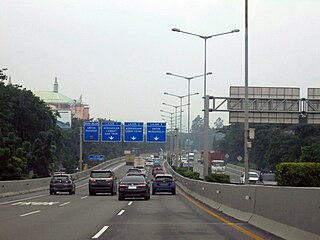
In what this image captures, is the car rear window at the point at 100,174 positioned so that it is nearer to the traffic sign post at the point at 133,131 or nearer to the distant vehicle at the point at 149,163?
the traffic sign post at the point at 133,131

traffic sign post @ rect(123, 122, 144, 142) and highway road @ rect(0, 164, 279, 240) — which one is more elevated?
traffic sign post @ rect(123, 122, 144, 142)

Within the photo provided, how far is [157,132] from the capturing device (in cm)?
7238

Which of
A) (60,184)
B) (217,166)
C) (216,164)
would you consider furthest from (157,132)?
(60,184)

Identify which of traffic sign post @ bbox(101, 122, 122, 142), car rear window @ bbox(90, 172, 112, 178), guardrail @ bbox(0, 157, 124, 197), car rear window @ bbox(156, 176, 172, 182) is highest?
traffic sign post @ bbox(101, 122, 122, 142)

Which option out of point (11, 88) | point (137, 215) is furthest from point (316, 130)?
point (137, 215)

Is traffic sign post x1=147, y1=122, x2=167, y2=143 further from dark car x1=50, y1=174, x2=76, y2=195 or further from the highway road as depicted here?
the highway road

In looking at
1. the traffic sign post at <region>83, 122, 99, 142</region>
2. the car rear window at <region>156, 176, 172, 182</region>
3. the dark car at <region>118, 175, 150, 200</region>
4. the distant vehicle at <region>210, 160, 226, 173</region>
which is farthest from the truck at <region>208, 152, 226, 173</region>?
the dark car at <region>118, 175, 150, 200</region>

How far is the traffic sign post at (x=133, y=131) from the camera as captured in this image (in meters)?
70.7

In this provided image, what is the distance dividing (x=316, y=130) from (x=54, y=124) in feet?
142

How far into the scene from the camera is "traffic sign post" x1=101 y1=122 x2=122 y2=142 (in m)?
71.1

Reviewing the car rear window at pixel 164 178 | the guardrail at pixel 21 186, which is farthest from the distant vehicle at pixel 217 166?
the car rear window at pixel 164 178

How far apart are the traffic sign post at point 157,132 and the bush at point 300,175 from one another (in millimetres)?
44709

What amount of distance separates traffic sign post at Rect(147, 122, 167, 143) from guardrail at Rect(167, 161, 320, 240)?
1831 inches

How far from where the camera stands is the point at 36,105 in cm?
9938
